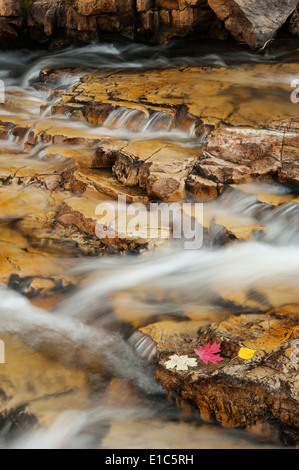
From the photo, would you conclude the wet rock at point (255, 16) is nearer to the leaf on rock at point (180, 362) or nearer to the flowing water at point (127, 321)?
the flowing water at point (127, 321)

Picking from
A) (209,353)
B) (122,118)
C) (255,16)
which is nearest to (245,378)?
(209,353)

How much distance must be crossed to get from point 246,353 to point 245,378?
0.26 metres

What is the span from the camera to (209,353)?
11.5 feet

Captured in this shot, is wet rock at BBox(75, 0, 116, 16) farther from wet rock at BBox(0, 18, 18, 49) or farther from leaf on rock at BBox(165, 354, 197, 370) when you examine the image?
leaf on rock at BBox(165, 354, 197, 370)

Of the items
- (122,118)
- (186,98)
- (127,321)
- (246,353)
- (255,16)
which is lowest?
(127,321)

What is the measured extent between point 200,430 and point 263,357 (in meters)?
0.67

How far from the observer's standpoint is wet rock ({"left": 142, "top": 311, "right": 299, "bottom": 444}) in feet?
9.89

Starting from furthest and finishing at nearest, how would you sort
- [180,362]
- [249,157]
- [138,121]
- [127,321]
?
1. [138,121]
2. [249,157]
3. [127,321]
4. [180,362]

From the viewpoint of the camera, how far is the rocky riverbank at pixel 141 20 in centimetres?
1041

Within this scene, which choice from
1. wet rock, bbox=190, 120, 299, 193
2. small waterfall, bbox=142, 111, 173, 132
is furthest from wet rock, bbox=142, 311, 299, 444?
small waterfall, bbox=142, 111, 173, 132

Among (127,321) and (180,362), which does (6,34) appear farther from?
(180,362)

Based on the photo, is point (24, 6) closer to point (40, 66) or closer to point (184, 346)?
point (40, 66)
